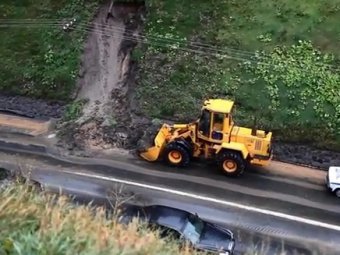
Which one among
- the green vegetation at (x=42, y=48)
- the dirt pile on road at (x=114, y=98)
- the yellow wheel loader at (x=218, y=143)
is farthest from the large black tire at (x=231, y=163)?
the green vegetation at (x=42, y=48)

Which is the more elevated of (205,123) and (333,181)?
(205,123)

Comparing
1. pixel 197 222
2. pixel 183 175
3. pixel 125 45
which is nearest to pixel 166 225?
pixel 197 222

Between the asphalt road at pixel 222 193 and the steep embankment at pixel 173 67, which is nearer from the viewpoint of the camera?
the asphalt road at pixel 222 193

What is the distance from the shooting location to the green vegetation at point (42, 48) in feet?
85.9

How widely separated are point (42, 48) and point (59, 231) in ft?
65.6

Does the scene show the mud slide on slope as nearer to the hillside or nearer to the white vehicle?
the hillside

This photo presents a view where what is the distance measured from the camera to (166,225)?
14961mm

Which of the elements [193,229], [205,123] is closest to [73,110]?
[205,123]

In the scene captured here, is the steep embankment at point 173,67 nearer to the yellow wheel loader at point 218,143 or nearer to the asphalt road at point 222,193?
the asphalt road at point 222,193

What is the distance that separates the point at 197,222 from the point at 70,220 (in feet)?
23.0

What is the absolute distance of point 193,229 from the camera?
15.3 metres

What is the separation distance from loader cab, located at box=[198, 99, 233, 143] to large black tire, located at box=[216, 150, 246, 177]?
1.71 feet

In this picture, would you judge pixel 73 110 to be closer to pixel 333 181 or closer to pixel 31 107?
pixel 31 107

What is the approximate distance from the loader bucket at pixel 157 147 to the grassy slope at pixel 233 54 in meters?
2.84
